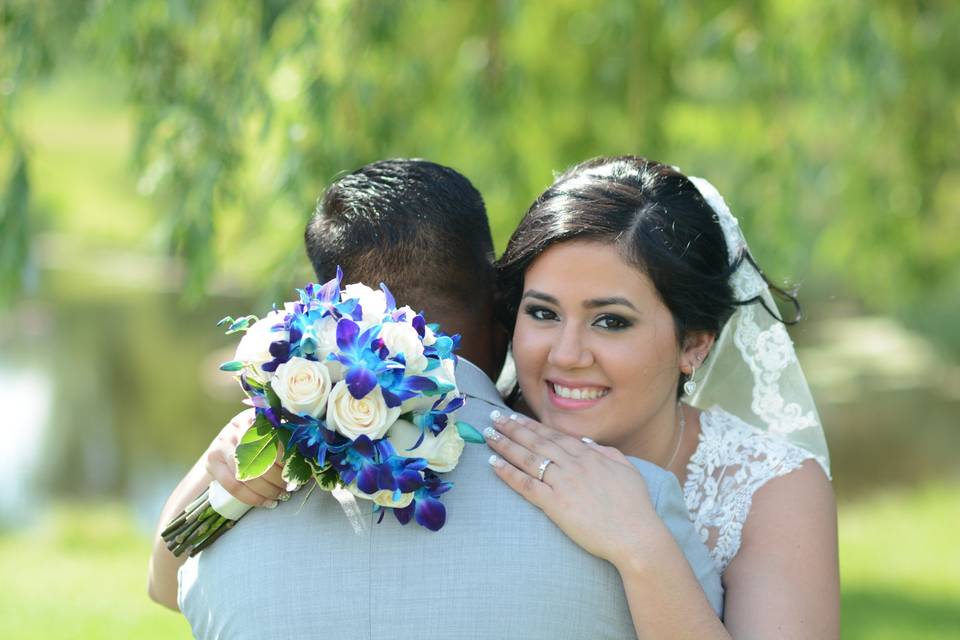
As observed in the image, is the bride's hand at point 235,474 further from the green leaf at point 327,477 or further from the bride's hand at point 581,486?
the bride's hand at point 581,486

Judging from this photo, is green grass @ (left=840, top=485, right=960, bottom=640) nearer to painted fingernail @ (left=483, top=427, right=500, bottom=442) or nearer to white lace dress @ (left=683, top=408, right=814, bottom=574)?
white lace dress @ (left=683, top=408, right=814, bottom=574)

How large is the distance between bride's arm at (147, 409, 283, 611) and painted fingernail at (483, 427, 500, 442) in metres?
0.40

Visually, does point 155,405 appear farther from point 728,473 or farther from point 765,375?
point 728,473

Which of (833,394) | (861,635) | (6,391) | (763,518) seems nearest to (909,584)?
(861,635)

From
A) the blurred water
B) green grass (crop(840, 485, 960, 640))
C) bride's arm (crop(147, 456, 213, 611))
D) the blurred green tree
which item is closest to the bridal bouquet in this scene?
bride's arm (crop(147, 456, 213, 611))

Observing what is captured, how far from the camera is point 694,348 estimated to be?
2896 millimetres

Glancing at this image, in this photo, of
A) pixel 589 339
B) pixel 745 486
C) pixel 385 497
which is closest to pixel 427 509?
pixel 385 497

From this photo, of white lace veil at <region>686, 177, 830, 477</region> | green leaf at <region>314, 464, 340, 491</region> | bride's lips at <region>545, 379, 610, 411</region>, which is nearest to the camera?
A: green leaf at <region>314, 464, 340, 491</region>

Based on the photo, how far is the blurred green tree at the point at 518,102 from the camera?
4586mm

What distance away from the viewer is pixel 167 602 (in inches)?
110

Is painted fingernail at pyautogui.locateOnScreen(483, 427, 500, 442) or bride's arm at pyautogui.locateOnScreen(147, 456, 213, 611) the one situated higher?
painted fingernail at pyautogui.locateOnScreen(483, 427, 500, 442)

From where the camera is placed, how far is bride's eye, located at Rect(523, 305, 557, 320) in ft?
8.69

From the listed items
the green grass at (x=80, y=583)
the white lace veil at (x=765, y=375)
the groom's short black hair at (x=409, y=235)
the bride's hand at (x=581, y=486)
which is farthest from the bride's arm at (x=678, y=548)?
the green grass at (x=80, y=583)

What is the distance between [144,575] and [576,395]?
5630mm
